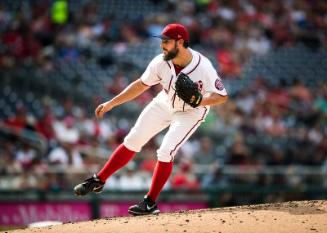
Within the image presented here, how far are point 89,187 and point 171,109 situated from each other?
3.79 feet

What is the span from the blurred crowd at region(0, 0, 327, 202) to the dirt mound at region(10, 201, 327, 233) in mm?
5549

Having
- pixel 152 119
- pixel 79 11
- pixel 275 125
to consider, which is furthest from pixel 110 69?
pixel 152 119

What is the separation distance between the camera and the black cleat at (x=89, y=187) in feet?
24.9

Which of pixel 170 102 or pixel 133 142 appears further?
pixel 133 142

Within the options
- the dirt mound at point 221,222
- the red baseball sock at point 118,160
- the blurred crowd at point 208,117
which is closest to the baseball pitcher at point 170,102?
the red baseball sock at point 118,160

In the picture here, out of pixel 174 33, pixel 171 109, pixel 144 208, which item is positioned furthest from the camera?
pixel 171 109

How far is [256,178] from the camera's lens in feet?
44.1

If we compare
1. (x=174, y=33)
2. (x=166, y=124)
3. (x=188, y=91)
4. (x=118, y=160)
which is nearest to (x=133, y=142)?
(x=118, y=160)

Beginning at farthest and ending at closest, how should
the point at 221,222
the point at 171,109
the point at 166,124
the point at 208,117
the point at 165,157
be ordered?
the point at 208,117
the point at 166,124
the point at 171,109
the point at 165,157
the point at 221,222

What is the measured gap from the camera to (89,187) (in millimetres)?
7621

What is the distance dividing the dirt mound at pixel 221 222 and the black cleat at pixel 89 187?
472 millimetres

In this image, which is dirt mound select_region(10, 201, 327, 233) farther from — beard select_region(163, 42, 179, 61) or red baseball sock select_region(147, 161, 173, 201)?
beard select_region(163, 42, 179, 61)

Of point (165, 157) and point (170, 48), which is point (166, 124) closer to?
point (165, 157)

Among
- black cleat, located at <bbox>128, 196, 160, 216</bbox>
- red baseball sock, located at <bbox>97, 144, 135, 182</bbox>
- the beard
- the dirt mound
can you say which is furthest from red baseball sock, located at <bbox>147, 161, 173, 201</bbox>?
the beard
